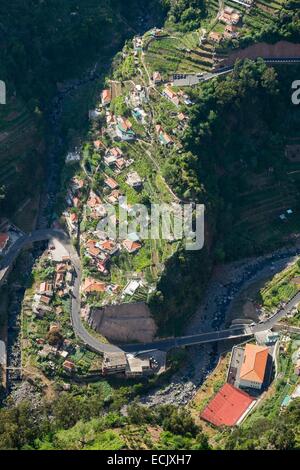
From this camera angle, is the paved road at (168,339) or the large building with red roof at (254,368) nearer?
the large building with red roof at (254,368)

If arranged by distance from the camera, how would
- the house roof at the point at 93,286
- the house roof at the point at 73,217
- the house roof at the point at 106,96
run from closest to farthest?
the house roof at the point at 93,286 < the house roof at the point at 73,217 < the house roof at the point at 106,96

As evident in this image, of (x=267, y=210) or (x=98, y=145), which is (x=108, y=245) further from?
(x=267, y=210)

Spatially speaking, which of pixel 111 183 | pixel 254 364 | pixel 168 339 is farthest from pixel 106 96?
pixel 254 364

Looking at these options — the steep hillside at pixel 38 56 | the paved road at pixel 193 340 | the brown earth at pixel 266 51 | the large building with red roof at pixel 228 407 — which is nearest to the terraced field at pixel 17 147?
the steep hillside at pixel 38 56

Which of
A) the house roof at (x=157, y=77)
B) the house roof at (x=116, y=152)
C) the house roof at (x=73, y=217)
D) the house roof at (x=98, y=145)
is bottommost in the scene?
the house roof at (x=73, y=217)

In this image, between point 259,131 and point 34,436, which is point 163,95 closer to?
point 259,131

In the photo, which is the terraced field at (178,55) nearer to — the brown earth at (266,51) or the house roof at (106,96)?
the brown earth at (266,51)

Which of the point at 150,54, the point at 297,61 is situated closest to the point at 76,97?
the point at 150,54
